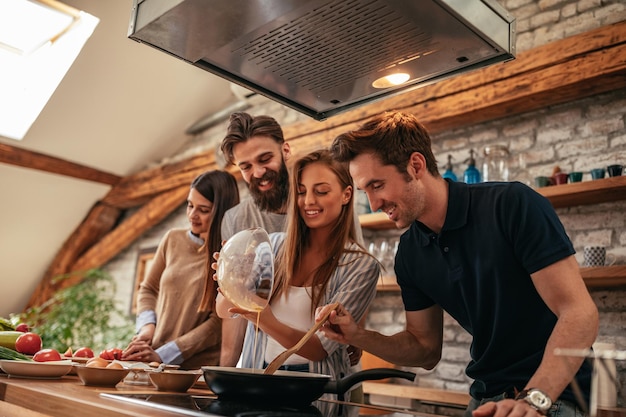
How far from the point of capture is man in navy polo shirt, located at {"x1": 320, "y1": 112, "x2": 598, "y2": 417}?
135 cm

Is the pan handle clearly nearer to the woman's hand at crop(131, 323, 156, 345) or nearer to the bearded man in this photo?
the bearded man

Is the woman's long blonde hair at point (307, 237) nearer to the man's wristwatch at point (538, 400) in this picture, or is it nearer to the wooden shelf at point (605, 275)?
the man's wristwatch at point (538, 400)

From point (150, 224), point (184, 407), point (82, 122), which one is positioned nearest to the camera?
point (184, 407)

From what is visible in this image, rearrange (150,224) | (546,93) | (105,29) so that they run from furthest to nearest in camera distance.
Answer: (150,224) → (105,29) → (546,93)

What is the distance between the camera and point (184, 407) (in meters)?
1.03

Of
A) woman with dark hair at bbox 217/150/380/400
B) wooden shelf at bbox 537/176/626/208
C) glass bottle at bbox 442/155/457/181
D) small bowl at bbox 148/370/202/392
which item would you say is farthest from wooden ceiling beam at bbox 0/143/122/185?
small bowl at bbox 148/370/202/392

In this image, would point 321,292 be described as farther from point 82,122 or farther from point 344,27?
point 82,122

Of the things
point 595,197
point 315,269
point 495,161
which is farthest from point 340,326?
point 495,161

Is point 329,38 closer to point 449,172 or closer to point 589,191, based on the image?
point 589,191

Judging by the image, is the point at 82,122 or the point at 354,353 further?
the point at 82,122

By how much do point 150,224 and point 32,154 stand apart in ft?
4.25

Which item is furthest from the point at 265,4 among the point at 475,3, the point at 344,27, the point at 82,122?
the point at 82,122

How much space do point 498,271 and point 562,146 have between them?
7.51 feet

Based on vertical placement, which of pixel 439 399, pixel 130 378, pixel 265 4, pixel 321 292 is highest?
pixel 265 4
